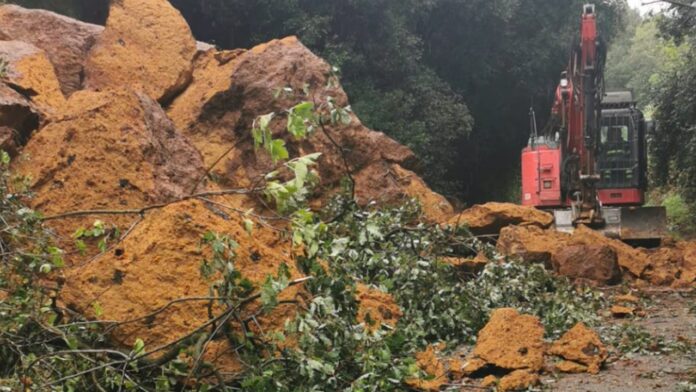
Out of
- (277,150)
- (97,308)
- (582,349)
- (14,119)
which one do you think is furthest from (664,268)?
(277,150)

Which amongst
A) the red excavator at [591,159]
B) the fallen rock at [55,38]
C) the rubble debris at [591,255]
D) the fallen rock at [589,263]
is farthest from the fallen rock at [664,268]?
the fallen rock at [55,38]

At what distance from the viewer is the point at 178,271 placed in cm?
464

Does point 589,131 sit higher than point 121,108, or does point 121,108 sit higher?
point 121,108

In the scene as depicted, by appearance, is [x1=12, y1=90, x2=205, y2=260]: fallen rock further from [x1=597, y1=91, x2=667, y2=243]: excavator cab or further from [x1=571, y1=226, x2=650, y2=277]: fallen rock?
[x1=597, y1=91, x2=667, y2=243]: excavator cab

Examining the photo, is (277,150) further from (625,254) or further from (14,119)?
(625,254)

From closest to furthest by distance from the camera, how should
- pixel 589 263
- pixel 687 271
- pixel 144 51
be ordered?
pixel 144 51
pixel 589 263
pixel 687 271

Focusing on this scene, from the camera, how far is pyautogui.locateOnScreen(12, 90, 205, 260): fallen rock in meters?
5.85

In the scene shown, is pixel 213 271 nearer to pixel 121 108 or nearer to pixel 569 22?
pixel 121 108

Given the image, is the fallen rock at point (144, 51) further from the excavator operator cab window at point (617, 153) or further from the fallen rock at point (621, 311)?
the excavator operator cab window at point (617, 153)

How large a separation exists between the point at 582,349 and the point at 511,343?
0.60 metres

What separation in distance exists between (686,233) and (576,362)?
17.1 metres

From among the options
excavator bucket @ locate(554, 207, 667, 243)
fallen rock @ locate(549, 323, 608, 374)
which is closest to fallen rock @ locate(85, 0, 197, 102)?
fallen rock @ locate(549, 323, 608, 374)

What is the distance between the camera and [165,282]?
181 inches

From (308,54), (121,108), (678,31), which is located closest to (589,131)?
(308,54)
